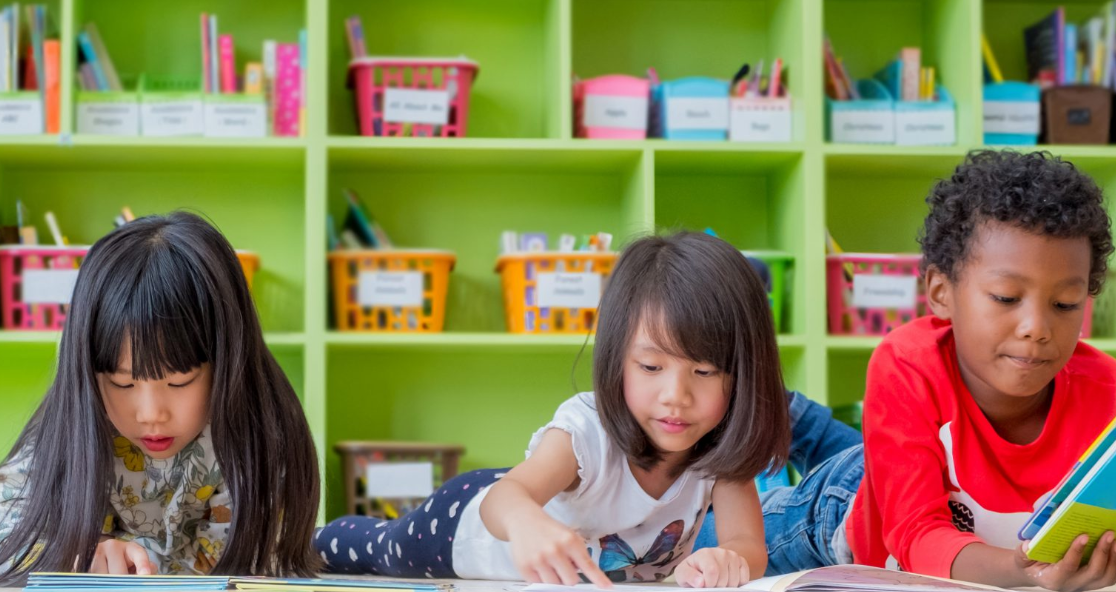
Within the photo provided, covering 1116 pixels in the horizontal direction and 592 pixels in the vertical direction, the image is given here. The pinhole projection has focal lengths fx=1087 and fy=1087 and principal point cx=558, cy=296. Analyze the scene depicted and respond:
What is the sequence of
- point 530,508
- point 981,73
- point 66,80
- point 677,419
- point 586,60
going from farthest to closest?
point 586,60
point 981,73
point 66,80
point 677,419
point 530,508

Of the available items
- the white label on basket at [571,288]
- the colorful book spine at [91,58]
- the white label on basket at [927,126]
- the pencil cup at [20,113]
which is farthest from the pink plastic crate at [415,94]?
the white label on basket at [927,126]

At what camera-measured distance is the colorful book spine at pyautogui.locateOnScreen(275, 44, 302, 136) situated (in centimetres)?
208

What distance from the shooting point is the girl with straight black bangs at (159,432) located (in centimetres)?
94

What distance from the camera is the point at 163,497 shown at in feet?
3.60

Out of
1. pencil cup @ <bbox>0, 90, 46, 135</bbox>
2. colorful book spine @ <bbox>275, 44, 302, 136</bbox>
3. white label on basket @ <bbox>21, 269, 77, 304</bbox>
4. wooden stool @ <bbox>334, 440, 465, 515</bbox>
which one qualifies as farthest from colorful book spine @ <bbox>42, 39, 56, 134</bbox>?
wooden stool @ <bbox>334, 440, 465, 515</bbox>

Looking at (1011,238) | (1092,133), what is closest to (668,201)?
(1092,133)

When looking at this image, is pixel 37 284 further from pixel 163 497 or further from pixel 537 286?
pixel 163 497

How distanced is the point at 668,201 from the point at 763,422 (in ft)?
3.71

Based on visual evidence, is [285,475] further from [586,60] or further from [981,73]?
[981,73]

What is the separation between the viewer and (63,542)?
0.92 m

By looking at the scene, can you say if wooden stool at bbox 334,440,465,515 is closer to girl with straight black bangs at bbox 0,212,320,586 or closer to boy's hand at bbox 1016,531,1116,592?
girl with straight black bangs at bbox 0,212,320,586

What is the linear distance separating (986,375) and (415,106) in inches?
49.9

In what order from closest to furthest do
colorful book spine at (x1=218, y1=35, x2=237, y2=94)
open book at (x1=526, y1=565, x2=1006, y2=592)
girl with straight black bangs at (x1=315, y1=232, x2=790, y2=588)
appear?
1. open book at (x1=526, y1=565, x2=1006, y2=592)
2. girl with straight black bangs at (x1=315, y1=232, x2=790, y2=588)
3. colorful book spine at (x1=218, y1=35, x2=237, y2=94)

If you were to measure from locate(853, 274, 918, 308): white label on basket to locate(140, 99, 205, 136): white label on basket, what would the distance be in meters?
1.26
